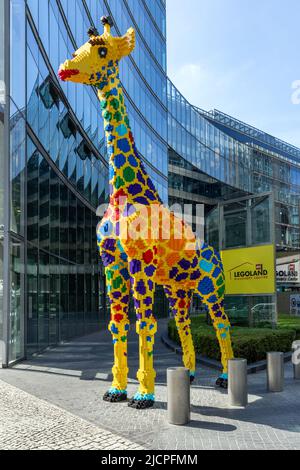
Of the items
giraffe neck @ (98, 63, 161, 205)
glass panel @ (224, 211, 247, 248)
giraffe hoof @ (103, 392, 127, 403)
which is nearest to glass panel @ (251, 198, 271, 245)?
glass panel @ (224, 211, 247, 248)

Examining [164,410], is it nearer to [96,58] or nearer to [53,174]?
[96,58]

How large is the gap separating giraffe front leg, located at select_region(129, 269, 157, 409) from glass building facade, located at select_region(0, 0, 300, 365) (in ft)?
17.3

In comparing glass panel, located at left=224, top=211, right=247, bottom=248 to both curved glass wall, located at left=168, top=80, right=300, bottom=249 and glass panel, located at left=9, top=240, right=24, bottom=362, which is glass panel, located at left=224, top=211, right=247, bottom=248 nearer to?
glass panel, located at left=9, top=240, right=24, bottom=362

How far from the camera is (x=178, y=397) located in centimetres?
618

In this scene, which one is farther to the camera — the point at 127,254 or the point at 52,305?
the point at 52,305

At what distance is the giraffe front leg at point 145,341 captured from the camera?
703 centimetres

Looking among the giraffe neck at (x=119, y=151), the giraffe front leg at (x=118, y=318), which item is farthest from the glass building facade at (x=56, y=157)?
the giraffe neck at (x=119, y=151)

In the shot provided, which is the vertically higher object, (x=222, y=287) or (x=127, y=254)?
(x=127, y=254)

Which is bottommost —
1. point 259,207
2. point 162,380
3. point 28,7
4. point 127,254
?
point 162,380

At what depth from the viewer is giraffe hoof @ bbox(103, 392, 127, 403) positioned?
24.4 ft

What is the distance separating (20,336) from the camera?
12383 mm
